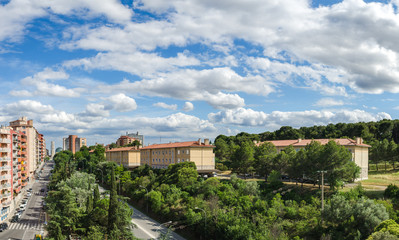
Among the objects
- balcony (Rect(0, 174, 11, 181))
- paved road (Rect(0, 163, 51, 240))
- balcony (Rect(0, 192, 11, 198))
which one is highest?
balcony (Rect(0, 174, 11, 181))

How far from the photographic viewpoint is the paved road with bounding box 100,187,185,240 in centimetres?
5269

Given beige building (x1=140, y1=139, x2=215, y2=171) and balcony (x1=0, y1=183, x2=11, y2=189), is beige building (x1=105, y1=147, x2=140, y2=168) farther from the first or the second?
balcony (x1=0, y1=183, x2=11, y2=189)

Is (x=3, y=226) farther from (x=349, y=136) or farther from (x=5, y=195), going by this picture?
(x=349, y=136)

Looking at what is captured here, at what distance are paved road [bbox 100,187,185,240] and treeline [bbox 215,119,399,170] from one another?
26792mm

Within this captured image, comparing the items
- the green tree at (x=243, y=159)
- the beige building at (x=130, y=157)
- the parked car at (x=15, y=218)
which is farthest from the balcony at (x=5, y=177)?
the green tree at (x=243, y=159)

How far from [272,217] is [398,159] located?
56.9m

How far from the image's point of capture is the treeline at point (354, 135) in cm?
8700

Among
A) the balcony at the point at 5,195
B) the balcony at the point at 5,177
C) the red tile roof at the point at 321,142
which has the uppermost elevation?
the red tile roof at the point at 321,142

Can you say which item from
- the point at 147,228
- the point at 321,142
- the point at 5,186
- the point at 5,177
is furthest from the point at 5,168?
the point at 321,142

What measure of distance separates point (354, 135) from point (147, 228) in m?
86.9

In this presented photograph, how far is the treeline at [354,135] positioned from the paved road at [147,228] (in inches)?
1055

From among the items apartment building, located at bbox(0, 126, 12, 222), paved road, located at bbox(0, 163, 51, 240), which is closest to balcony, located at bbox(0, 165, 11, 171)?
apartment building, located at bbox(0, 126, 12, 222)

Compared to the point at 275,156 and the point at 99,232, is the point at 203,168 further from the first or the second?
the point at 99,232

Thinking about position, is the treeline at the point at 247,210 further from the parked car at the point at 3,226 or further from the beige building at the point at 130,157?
the beige building at the point at 130,157
